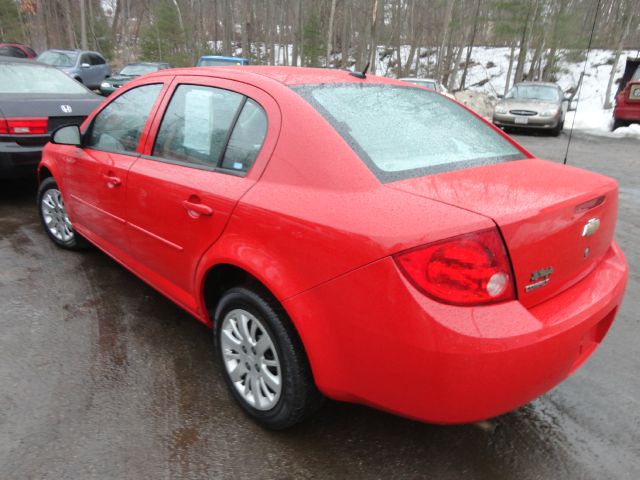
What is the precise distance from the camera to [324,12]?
4031 centimetres

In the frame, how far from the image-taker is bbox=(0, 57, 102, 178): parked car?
493cm

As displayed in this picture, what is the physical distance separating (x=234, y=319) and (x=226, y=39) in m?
40.6

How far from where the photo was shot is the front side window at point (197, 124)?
A: 2.39 m

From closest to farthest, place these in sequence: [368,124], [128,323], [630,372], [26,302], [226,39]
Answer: [368,124], [630,372], [128,323], [26,302], [226,39]

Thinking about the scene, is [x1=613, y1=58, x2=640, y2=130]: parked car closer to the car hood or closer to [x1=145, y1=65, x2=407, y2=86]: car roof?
the car hood

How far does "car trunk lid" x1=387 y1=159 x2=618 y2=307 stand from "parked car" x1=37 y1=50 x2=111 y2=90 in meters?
19.1

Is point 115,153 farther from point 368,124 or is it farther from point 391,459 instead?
point 391,459

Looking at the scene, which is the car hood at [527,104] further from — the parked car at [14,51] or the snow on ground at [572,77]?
the parked car at [14,51]

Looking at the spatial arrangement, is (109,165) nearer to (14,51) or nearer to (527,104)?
(527,104)

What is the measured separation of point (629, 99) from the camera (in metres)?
14.4

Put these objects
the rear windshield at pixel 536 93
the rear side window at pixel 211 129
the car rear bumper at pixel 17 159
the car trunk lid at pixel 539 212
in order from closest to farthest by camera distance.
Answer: the car trunk lid at pixel 539 212 → the rear side window at pixel 211 129 → the car rear bumper at pixel 17 159 → the rear windshield at pixel 536 93

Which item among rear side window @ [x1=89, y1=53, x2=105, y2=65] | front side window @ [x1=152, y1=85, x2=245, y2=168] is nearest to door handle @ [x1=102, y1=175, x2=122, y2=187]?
front side window @ [x1=152, y1=85, x2=245, y2=168]

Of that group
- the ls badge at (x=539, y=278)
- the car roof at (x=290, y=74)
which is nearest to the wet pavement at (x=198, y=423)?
the ls badge at (x=539, y=278)

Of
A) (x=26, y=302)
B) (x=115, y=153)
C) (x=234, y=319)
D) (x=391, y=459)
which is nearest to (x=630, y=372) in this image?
(x=391, y=459)
